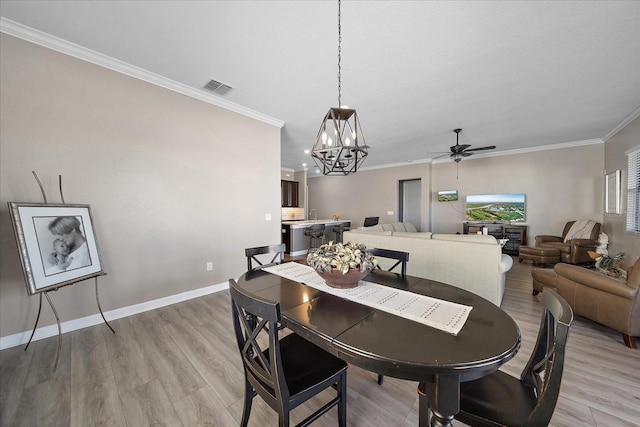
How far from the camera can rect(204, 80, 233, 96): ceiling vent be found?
2.99 metres

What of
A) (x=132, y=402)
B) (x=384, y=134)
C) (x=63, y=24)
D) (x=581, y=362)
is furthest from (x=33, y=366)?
(x=384, y=134)

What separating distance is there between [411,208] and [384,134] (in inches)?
159

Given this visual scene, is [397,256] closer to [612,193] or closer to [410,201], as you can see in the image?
[612,193]

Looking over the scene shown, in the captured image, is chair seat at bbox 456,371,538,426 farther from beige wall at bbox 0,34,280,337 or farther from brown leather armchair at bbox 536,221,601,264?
brown leather armchair at bbox 536,221,601,264

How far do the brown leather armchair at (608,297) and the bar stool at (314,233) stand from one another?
464 centimetres

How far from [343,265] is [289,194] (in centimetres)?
734

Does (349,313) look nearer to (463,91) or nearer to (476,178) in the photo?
(463,91)

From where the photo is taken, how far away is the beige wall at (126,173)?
85.1 inches

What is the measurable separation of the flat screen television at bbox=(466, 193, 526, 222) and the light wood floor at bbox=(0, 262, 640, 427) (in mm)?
4436

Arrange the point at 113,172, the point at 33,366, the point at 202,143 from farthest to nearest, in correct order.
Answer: the point at 202,143
the point at 113,172
the point at 33,366

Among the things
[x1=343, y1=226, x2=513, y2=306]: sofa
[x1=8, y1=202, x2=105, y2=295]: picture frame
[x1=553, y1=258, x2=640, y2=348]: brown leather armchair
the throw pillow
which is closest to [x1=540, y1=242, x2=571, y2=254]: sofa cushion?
the throw pillow

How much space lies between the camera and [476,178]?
6.80m

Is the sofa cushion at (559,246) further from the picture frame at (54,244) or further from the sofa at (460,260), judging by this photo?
the picture frame at (54,244)

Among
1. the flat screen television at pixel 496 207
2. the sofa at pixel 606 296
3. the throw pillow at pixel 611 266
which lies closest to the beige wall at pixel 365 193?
the flat screen television at pixel 496 207
